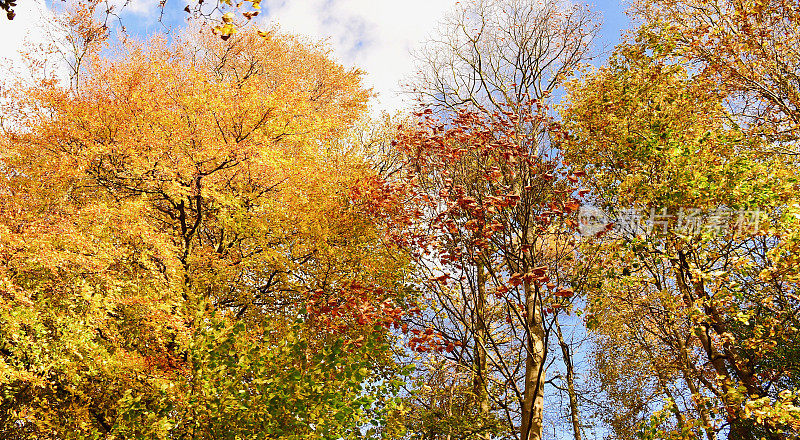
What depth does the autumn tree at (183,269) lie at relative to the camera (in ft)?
25.9

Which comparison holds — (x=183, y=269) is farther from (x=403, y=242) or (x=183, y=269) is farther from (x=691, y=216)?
(x=691, y=216)

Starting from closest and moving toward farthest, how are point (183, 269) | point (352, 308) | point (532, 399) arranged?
point (532, 399) < point (352, 308) < point (183, 269)

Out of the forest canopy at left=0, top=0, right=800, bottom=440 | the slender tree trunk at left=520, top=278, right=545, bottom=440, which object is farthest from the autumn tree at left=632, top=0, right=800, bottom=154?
the slender tree trunk at left=520, top=278, right=545, bottom=440

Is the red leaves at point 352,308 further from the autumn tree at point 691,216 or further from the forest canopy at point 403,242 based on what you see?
the autumn tree at point 691,216

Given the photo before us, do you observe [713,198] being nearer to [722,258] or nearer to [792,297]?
[722,258]

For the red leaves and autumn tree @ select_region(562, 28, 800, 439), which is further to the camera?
the red leaves

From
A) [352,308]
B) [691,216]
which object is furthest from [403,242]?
[691,216]

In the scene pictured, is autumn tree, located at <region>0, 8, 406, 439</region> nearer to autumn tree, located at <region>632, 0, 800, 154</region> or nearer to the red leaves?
the red leaves

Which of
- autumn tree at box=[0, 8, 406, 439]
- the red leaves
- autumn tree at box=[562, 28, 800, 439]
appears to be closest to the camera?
autumn tree at box=[0, 8, 406, 439]

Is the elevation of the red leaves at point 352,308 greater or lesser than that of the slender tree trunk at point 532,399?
greater

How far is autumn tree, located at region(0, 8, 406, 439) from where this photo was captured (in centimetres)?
788

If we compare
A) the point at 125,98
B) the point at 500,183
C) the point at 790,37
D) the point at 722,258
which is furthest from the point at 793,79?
the point at 125,98

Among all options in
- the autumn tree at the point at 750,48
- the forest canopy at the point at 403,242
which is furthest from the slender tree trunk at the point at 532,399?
the autumn tree at the point at 750,48

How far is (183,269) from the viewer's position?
11203mm
